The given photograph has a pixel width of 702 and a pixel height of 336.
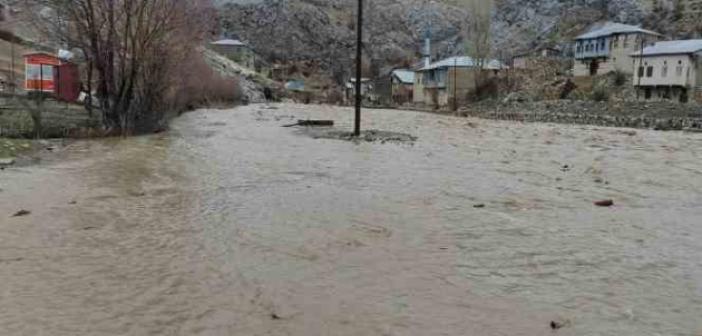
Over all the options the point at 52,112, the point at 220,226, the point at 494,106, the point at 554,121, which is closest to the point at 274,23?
the point at 494,106

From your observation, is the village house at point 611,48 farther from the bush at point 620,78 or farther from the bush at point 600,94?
the bush at point 600,94

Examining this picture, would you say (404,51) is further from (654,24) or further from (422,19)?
(654,24)

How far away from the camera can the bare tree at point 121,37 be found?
1850 centimetres

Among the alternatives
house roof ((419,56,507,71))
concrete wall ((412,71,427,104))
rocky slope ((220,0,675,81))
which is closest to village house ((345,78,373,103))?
concrete wall ((412,71,427,104))

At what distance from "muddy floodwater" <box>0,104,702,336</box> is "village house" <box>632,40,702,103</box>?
43.0m

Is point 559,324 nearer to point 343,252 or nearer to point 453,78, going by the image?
point 343,252

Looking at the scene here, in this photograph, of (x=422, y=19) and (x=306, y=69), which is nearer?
(x=306, y=69)

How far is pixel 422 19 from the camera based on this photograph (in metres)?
151

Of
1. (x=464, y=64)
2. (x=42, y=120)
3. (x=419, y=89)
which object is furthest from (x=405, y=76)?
(x=42, y=120)

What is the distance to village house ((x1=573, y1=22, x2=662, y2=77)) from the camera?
62.2 m

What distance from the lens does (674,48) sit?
5147cm

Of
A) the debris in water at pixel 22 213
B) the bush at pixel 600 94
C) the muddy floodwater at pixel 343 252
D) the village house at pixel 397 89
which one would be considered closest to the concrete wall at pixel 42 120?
the muddy floodwater at pixel 343 252

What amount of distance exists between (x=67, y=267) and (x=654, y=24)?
328 ft

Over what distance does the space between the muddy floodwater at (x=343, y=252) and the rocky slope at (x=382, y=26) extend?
100 metres
